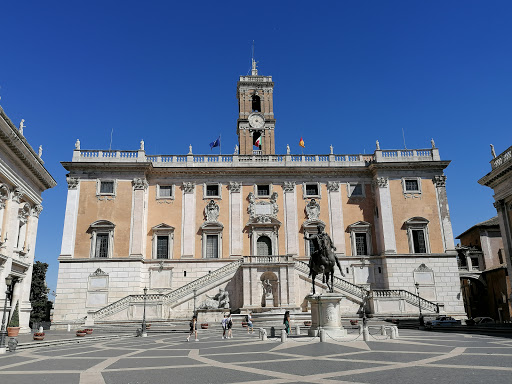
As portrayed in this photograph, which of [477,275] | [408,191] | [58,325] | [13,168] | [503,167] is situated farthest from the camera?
[477,275]

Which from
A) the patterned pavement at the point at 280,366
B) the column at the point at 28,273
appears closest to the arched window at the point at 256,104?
the column at the point at 28,273

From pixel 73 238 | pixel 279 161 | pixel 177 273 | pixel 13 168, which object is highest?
pixel 279 161

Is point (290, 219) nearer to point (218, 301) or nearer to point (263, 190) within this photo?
point (263, 190)

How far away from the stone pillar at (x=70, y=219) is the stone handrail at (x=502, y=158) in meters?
34.0

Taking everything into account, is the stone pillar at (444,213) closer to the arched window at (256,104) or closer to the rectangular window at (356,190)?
the rectangular window at (356,190)

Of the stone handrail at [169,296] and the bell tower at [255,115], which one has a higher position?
the bell tower at [255,115]

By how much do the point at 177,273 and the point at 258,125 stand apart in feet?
64.3

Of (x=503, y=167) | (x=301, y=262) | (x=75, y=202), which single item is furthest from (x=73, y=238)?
(x=503, y=167)

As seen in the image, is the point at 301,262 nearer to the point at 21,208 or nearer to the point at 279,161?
the point at 279,161

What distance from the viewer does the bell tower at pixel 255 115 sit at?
151 ft

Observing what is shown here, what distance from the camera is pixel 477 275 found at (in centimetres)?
4981

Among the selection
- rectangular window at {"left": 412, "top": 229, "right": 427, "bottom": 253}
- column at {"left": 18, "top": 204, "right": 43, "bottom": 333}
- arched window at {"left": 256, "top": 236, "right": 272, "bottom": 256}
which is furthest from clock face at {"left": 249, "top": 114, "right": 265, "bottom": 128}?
column at {"left": 18, "top": 204, "right": 43, "bottom": 333}

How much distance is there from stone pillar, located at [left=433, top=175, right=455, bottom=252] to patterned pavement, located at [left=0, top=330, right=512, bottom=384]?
24.3 meters

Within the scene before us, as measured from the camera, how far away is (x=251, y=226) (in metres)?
37.8
